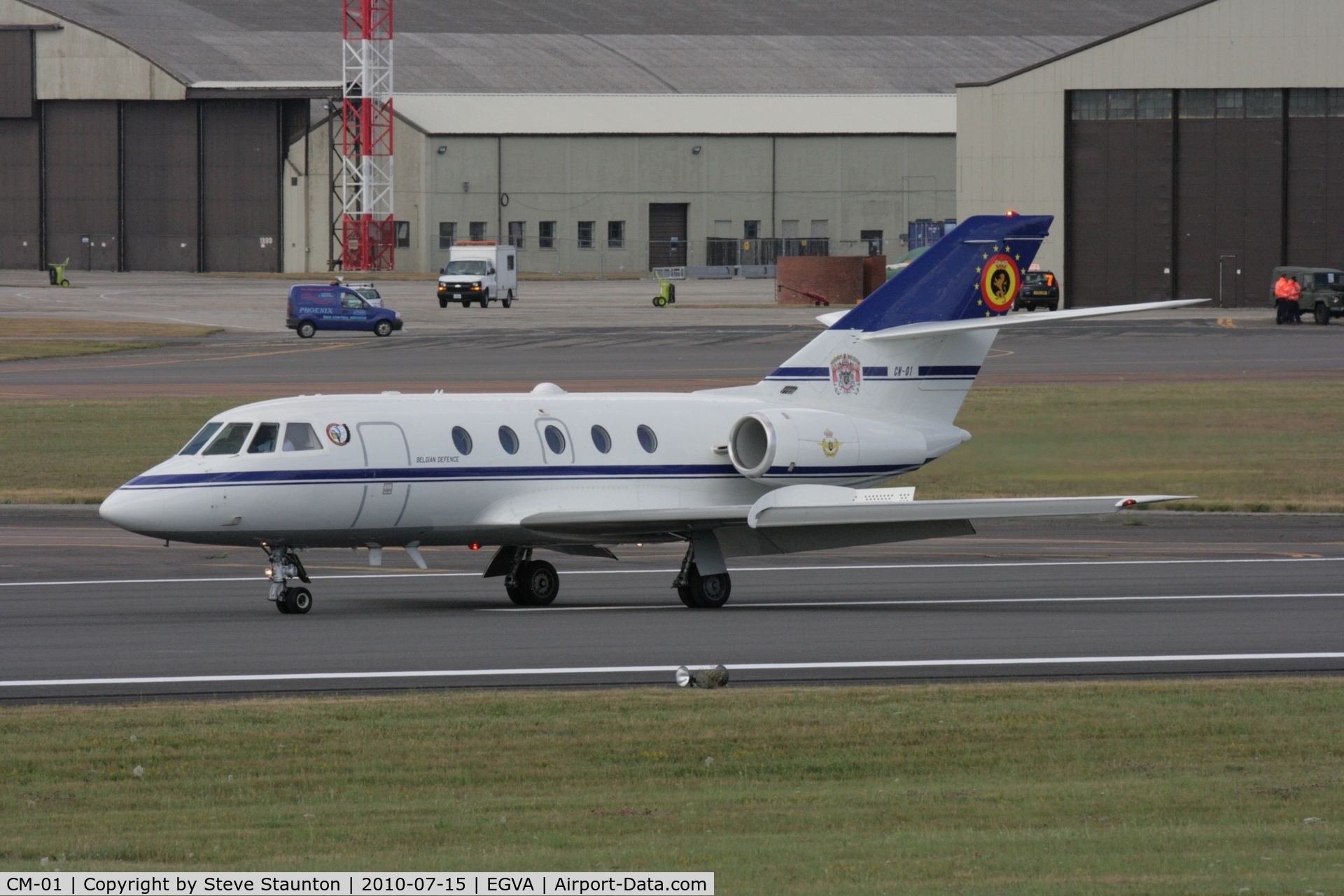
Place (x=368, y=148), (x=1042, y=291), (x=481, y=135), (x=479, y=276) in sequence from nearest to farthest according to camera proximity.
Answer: (x=1042, y=291) < (x=479, y=276) < (x=368, y=148) < (x=481, y=135)

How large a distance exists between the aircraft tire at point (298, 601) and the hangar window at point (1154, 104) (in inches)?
2964

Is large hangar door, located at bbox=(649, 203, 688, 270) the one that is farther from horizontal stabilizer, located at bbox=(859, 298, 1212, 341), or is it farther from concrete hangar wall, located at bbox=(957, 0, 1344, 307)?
horizontal stabilizer, located at bbox=(859, 298, 1212, 341)

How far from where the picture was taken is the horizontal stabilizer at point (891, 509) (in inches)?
909

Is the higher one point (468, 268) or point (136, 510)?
point (468, 268)

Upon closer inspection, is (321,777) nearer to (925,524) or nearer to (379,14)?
(925,524)

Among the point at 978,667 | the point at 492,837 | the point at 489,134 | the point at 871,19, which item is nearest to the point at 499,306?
the point at 489,134

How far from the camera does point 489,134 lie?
121m

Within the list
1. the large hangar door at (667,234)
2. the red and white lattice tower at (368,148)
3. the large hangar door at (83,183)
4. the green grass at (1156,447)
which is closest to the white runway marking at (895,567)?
the green grass at (1156,447)

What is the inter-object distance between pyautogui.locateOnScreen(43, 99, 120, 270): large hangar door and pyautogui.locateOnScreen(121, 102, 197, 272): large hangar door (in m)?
1.04

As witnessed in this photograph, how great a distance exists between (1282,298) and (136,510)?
7065cm

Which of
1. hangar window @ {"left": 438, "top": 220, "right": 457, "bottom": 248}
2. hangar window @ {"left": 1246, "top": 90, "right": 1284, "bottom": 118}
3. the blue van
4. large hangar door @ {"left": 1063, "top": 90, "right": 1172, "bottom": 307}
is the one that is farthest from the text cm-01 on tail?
hangar window @ {"left": 438, "top": 220, "right": 457, "bottom": 248}

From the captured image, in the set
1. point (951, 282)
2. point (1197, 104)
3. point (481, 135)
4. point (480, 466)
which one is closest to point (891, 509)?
point (951, 282)

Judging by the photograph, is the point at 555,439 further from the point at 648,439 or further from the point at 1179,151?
the point at 1179,151

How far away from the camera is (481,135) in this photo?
121 meters
